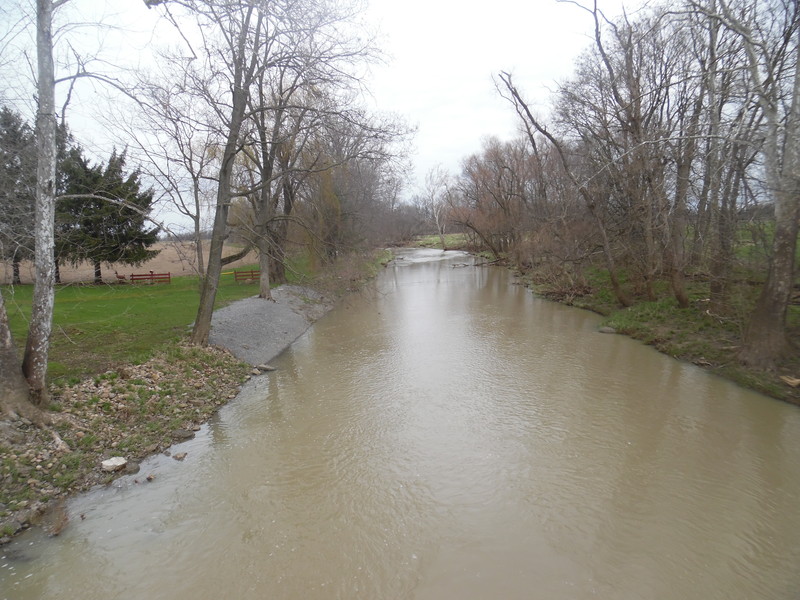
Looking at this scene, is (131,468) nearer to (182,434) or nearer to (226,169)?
(182,434)

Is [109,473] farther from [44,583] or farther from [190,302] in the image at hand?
[190,302]

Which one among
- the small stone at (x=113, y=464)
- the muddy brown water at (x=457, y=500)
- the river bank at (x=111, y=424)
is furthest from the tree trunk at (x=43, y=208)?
the muddy brown water at (x=457, y=500)

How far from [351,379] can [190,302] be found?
975 centimetres

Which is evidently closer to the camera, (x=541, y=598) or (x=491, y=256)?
(x=541, y=598)

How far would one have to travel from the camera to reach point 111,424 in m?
7.46

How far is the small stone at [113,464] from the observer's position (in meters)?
6.60

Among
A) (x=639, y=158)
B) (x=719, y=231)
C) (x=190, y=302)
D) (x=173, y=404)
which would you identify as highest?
(x=639, y=158)

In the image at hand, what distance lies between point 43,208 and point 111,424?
146 inches

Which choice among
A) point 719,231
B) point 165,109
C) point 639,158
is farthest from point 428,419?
point 639,158

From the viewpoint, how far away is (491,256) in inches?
1753

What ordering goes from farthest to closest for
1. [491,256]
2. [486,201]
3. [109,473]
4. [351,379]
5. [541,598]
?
[491,256], [486,201], [351,379], [109,473], [541,598]

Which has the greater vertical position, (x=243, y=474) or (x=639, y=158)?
(x=639, y=158)

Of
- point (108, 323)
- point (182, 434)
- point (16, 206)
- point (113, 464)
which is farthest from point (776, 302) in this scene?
point (108, 323)

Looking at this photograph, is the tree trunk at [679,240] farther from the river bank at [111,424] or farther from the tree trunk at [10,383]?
the tree trunk at [10,383]
